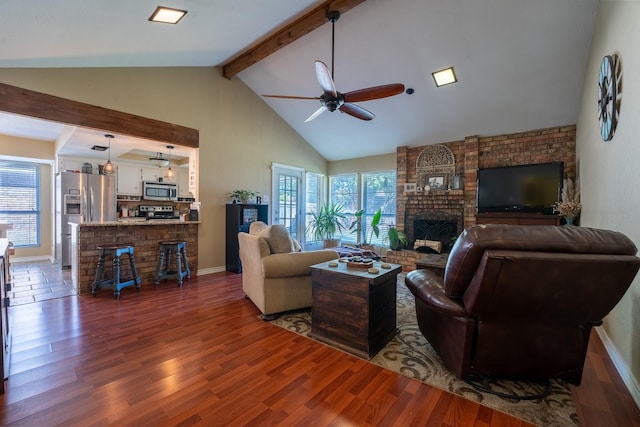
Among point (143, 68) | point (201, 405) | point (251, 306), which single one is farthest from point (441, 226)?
point (143, 68)

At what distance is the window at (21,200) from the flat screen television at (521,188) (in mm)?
8965

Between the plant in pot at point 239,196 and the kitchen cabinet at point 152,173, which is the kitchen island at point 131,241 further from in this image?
the kitchen cabinet at point 152,173

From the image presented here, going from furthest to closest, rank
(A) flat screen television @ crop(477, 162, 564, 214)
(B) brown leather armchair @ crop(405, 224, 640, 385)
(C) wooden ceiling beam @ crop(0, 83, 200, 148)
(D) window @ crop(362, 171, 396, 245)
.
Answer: (D) window @ crop(362, 171, 396, 245), (A) flat screen television @ crop(477, 162, 564, 214), (C) wooden ceiling beam @ crop(0, 83, 200, 148), (B) brown leather armchair @ crop(405, 224, 640, 385)

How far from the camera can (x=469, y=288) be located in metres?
1.66

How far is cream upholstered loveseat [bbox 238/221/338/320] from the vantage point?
2.81 metres

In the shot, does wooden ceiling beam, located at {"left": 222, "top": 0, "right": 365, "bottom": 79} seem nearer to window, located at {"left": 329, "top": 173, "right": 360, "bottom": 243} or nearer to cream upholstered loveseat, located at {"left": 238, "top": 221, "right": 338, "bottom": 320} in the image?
cream upholstered loveseat, located at {"left": 238, "top": 221, "right": 338, "bottom": 320}

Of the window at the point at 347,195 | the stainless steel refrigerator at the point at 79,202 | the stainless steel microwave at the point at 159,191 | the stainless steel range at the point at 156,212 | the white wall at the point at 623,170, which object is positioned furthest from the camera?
the window at the point at 347,195

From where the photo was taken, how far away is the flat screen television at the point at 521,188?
4.41m

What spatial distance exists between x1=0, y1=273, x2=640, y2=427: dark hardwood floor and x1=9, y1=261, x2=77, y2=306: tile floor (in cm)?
86

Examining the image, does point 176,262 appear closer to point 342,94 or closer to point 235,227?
point 235,227

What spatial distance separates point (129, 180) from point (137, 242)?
346 centimetres

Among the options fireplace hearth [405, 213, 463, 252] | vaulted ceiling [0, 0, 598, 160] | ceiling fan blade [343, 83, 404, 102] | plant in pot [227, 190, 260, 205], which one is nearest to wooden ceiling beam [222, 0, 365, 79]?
vaulted ceiling [0, 0, 598, 160]

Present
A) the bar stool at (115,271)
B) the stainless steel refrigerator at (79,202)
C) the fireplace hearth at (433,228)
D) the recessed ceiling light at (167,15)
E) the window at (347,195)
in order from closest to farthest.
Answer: the recessed ceiling light at (167,15)
the bar stool at (115,271)
the stainless steel refrigerator at (79,202)
the fireplace hearth at (433,228)
the window at (347,195)

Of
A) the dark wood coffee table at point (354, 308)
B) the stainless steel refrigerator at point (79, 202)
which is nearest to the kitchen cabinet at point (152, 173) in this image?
the stainless steel refrigerator at point (79, 202)
